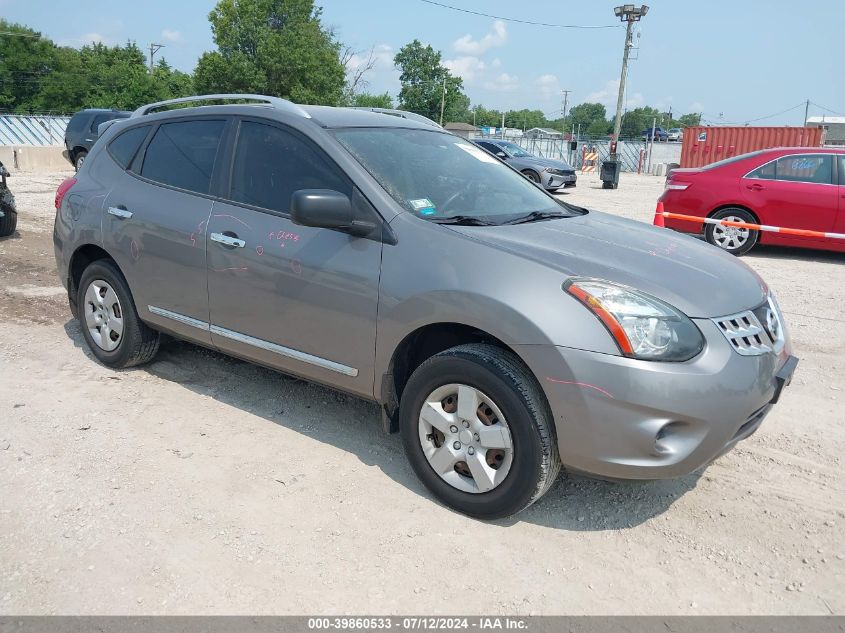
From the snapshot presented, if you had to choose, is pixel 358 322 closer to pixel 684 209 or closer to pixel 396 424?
pixel 396 424

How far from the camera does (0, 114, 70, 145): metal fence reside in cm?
3312

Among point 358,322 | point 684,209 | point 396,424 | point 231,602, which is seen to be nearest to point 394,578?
point 231,602

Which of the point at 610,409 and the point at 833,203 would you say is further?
the point at 833,203

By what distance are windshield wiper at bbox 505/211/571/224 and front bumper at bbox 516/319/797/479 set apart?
1011mm

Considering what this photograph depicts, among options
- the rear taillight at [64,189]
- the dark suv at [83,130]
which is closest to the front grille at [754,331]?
the rear taillight at [64,189]

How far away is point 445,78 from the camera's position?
88.4 meters

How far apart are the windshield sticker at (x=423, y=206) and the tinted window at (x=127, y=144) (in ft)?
7.50

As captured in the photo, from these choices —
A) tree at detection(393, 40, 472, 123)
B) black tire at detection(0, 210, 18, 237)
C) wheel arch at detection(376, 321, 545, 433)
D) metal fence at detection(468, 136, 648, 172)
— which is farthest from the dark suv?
tree at detection(393, 40, 472, 123)

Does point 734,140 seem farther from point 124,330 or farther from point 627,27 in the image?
point 124,330

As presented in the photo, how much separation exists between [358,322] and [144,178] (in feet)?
6.96

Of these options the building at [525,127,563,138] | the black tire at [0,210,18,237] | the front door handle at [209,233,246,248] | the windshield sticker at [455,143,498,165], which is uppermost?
the building at [525,127,563,138]

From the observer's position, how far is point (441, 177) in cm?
383

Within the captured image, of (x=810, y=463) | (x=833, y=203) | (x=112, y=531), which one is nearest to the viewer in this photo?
(x=112, y=531)

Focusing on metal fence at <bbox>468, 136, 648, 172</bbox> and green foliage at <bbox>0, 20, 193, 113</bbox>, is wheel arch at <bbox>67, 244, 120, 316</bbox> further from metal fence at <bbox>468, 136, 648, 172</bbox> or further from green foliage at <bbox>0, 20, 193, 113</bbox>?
green foliage at <bbox>0, 20, 193, 113</bbox>
